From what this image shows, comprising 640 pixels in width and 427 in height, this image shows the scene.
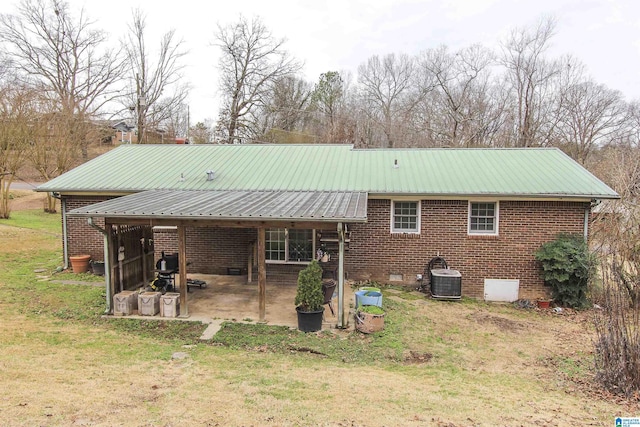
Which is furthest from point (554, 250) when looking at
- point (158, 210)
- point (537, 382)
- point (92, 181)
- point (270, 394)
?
point (92, 181)

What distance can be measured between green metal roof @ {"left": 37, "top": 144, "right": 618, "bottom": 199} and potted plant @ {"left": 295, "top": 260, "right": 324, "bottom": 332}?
4.19 m

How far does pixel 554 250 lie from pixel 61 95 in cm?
3141

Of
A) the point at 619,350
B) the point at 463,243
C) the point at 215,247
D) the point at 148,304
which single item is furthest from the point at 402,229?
the point at 148,304

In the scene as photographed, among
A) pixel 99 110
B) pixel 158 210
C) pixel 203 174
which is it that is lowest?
pixel 158 210

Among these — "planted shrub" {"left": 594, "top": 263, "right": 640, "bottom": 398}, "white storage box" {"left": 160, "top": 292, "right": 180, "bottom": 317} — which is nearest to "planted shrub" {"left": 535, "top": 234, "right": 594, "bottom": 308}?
"planted shrub" {"left": 594, "top": 263, "right": 640, "bottom": 398}

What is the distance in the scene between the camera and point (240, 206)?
9.34 m

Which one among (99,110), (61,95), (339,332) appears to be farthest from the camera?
(99,110)

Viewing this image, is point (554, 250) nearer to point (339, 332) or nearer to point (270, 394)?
point (339, 332)

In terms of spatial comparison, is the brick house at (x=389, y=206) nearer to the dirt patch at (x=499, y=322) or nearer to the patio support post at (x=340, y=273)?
the patio support post at (x=340, y=273)

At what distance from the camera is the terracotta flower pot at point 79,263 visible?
41.7 ft

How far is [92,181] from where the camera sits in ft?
42.0

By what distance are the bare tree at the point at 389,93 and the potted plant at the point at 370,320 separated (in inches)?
1041

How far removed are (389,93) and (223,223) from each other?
31.7 meters

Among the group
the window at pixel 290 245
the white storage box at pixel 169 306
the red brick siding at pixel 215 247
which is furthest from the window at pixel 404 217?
the white storage box at pixel 169 306
